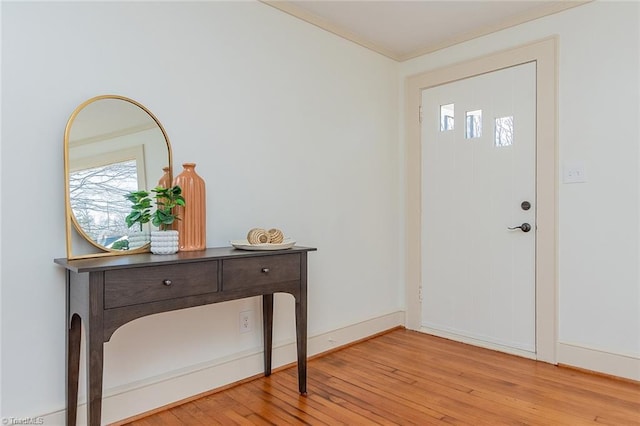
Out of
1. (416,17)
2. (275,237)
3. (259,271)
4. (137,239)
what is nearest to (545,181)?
(416,17)

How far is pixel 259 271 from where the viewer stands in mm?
1971

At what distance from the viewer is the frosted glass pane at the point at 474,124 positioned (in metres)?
3.00

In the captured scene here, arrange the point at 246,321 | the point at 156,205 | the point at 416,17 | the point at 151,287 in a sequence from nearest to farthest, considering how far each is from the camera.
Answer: the point at 151,287, the point at 156,205, the point at 246,321, the point at 416,17

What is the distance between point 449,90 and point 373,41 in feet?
2.27

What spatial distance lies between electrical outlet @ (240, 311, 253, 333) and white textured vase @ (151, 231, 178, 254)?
0.68 meters

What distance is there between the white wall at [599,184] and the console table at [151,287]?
1.72m

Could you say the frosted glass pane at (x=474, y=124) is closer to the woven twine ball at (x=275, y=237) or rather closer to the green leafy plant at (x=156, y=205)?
the woven twine ball at (x=275, y=237)

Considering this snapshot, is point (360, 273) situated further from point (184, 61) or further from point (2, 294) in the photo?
point (2, 294)

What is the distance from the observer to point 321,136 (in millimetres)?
2855

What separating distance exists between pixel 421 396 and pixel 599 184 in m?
1.63

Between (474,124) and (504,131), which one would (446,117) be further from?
(504,131)

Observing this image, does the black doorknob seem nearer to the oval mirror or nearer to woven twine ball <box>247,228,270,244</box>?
woven twine ball <box>247,228,270,244</box>

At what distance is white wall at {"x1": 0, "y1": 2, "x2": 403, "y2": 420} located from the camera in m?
1.65

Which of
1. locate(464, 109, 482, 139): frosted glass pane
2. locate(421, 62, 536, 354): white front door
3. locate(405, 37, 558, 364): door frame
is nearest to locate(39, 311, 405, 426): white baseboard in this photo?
locate(421, 62, 536, 354): white front door
